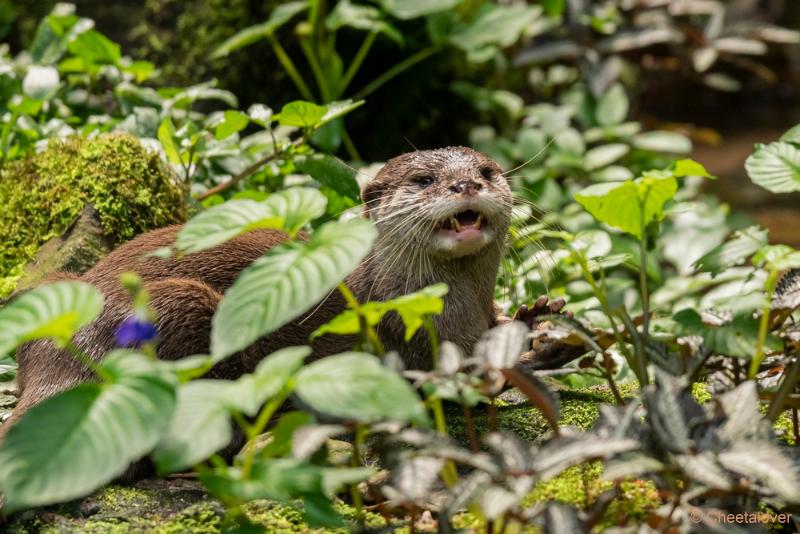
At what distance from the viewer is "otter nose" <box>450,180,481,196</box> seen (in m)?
3.36

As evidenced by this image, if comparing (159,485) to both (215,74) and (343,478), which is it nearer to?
(343,478)

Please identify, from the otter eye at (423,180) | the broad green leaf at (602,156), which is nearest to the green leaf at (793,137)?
the otter eye at (423,180)

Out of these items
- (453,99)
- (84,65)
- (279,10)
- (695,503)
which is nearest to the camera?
(695,503)

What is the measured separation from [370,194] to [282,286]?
1.84m

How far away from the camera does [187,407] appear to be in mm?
1913

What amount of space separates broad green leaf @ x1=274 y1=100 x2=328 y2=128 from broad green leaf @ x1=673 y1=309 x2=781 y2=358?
65.2 inches

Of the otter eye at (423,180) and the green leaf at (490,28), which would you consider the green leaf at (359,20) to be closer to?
the green leaf at (490,28)

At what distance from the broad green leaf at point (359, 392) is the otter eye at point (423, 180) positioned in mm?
1710

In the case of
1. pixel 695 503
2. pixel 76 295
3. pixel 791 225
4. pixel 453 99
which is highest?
pixel 76 295

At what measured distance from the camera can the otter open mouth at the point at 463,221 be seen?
344 centimetres

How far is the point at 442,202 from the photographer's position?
339cm

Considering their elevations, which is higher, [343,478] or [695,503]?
[343,478]

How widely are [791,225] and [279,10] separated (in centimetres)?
464

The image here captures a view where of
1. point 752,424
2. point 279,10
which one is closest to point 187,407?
point 752,424
